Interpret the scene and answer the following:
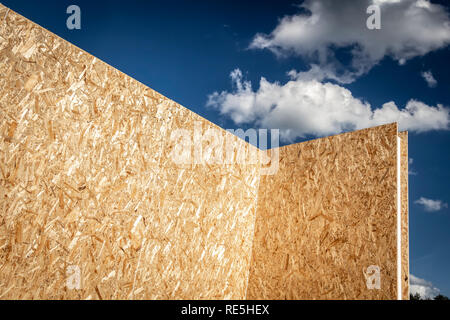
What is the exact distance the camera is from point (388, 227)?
17.4 feet

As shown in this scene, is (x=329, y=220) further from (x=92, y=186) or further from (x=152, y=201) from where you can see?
(x=92, y=186)

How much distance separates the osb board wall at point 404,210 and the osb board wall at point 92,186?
2.96m

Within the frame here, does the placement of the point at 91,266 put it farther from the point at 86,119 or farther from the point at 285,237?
the point at 285,237

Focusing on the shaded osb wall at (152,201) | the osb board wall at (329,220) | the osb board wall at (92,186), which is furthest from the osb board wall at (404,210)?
the osb board wall at (92,186)

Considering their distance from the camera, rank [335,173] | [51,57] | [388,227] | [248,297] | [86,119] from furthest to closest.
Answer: [248,297] → [335,173] → [388,227] → [86,119] → [51,57]

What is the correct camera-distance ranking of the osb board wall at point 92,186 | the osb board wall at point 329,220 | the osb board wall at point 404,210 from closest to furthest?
the osb board wall at point 92,186 < the osb board wall at point 404,210 < the osb board wall at point 329,220

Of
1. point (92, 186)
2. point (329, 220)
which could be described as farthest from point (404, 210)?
point (92, 186)

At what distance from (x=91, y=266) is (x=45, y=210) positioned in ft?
3.11

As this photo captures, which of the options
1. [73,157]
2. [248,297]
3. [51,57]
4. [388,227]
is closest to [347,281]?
[388,227]

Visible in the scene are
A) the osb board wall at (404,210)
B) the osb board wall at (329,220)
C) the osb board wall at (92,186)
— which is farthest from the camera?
the osb board wall at (329,220)

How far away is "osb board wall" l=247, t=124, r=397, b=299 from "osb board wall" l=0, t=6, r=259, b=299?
1.18 meters

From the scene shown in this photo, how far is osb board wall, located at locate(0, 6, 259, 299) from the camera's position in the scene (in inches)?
153

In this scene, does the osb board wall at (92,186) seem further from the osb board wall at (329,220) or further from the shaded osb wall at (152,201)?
the osb board wall at (329,220)

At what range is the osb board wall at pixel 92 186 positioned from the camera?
3887 millimetres
